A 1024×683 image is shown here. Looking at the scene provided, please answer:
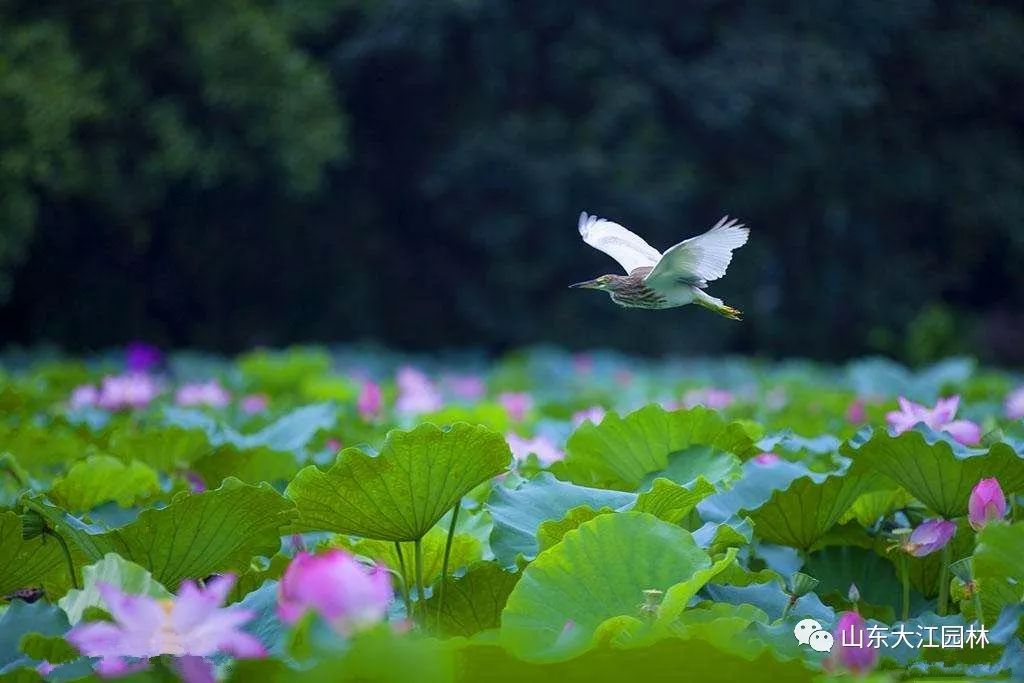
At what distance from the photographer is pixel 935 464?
4.63 feet

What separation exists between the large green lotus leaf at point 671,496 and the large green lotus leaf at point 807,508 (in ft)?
0.55

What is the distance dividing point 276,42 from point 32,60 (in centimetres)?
264

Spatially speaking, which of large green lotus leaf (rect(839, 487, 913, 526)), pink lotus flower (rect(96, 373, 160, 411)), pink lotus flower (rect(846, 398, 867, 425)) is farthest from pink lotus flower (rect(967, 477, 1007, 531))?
pink lotus flower (rect(96, 373, 160, 411))

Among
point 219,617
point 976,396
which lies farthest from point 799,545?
point 976,396

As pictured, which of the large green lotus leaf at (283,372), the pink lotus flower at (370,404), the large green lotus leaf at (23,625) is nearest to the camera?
the large green lotus leaf at (23,625)

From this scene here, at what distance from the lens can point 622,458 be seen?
5.44ft

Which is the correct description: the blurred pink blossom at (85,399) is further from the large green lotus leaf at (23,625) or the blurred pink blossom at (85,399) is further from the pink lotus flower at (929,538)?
the pink lotus flower at (929,538)

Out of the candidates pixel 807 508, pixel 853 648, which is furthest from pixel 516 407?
pixel 853 648

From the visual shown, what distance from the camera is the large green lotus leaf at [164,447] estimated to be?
2.11m

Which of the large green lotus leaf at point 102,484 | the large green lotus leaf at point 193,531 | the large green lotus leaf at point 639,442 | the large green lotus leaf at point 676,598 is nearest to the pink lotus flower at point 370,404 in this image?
the large green lotus leaf at point 102,484

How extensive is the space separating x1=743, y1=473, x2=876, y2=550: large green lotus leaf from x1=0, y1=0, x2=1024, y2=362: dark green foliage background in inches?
424

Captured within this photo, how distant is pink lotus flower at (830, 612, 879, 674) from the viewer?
922 mm

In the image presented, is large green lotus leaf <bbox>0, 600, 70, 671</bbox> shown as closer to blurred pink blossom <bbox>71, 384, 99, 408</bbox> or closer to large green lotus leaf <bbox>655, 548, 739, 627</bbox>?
large green lotus leaf <bbox>655, 548, 739, 627</bbox>

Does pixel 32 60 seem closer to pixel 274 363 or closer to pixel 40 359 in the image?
pixel 40 359
